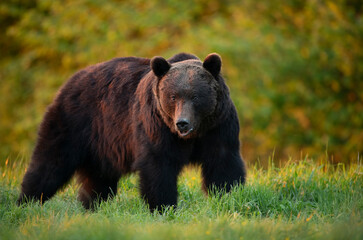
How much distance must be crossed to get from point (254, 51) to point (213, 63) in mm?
10517

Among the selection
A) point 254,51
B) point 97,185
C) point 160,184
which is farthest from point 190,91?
point 254,51

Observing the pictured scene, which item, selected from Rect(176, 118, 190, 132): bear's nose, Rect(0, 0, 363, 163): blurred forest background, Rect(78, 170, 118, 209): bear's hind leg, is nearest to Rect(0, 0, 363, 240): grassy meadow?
Rect(0, 0, 363, 163): blurred forest background

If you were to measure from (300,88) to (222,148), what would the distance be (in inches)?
395

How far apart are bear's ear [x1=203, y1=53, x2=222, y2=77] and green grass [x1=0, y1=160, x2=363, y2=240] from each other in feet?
4.37

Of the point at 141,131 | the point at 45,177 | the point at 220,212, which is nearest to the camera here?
the point at 220,212

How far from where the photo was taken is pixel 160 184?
5.42 m

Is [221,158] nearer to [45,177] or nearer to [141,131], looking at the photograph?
[141,131]

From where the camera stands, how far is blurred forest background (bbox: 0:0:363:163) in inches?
587

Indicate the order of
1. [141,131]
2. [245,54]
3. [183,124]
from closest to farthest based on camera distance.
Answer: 1. [183,124]
2. [141,131]
3. [245,54]

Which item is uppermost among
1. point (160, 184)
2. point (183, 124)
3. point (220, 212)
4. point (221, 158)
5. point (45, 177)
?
point (183, 124)

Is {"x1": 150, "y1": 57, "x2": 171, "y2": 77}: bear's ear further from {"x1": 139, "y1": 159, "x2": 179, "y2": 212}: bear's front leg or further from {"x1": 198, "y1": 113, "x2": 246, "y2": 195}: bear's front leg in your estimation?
{"x1": 139, "y1": 159, "x2": 179, "y2": 212}: bear's front leg

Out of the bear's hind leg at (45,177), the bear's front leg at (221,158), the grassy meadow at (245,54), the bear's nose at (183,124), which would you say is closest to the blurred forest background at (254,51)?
the grassy meadow at (245,54)

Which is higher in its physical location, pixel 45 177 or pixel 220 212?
pixel 220 212

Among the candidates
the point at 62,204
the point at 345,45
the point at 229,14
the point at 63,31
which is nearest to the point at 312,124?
the point at 345,45
